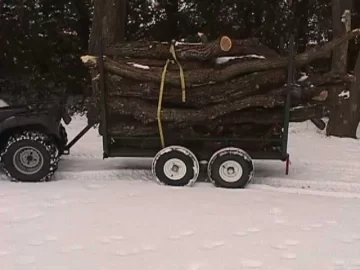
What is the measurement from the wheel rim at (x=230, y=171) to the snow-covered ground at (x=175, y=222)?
22 cm

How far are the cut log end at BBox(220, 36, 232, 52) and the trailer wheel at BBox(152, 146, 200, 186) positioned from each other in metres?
1.38

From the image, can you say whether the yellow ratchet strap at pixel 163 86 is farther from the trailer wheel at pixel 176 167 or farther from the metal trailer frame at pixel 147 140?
the trailer wheel at pixel 176 167

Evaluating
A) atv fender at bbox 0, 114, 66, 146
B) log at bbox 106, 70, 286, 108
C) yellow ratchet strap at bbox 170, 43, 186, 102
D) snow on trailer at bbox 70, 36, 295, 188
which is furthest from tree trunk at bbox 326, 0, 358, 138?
atv fender at bbox 0, 114, 66, 146

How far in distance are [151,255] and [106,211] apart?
1327 millimetres

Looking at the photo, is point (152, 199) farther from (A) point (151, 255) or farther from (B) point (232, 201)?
(A) point (151, 255)

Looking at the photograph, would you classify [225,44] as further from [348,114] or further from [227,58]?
[348,114]

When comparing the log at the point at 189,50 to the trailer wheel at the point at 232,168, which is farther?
the log at the point at 189,50

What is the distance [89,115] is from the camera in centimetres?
827

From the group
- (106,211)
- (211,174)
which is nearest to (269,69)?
(211,174)

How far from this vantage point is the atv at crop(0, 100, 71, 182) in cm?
766

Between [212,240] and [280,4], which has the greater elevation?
[280,4]

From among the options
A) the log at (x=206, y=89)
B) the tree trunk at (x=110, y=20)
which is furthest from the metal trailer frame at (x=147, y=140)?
the tree trunk at (x=110, y=20)

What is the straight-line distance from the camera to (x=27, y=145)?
766cm

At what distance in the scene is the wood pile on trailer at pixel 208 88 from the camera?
768 cm
